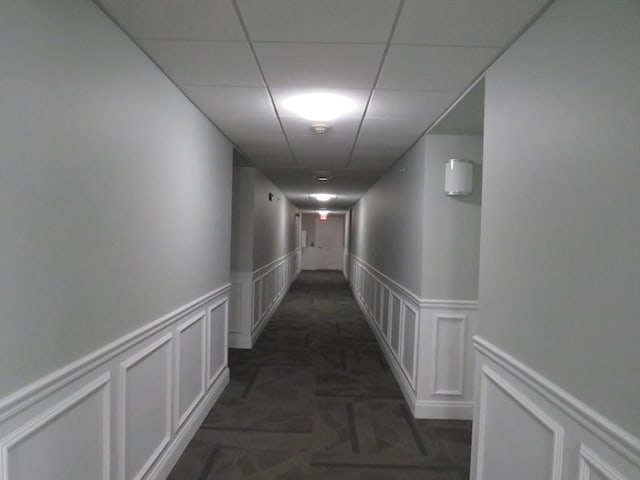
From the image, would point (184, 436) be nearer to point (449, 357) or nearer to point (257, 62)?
point (449, 357)

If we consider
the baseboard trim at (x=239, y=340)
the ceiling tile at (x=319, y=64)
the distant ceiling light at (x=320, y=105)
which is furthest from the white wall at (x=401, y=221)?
the baseboard trim at (x=239, y=340)

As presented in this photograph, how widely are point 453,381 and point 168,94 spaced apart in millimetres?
3030

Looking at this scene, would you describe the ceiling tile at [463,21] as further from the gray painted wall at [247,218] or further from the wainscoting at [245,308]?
the wainscoting at [245,308]

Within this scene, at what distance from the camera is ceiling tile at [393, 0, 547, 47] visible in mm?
1406

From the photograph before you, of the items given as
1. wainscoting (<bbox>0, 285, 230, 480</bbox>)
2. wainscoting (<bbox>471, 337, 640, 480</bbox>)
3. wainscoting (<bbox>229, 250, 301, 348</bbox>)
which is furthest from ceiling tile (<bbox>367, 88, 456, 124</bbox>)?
wainscoting (<bbox>229, 250, 301, 348</bbox>)

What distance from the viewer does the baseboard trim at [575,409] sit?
98cm

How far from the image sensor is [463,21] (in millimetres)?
1516

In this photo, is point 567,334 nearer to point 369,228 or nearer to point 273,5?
point 273,5

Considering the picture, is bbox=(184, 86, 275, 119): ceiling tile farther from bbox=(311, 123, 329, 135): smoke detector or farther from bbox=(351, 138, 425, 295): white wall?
bbox=(351, 138, 425, 295): white wall

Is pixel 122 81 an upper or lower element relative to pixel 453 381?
upper

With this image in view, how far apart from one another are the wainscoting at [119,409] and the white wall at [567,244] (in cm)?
169

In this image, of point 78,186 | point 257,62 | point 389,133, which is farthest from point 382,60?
point 78,186

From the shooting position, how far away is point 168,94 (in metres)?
2.16

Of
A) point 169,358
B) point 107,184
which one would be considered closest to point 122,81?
point 107,184
